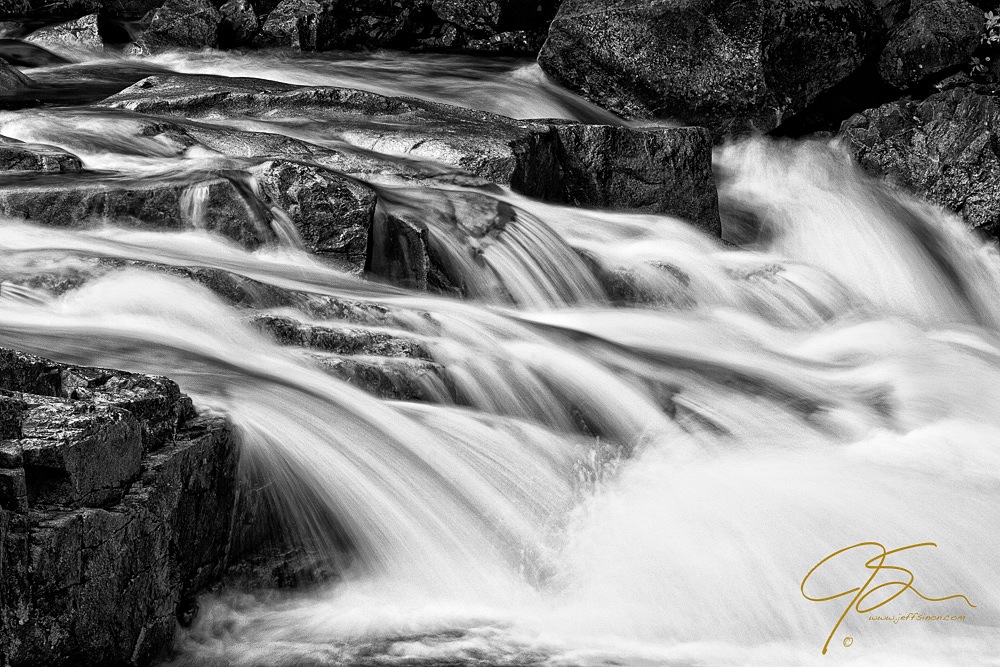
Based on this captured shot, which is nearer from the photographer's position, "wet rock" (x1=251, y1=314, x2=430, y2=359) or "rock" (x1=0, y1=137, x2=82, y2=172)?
"wet rock" (x1=251, y1=314, x2=430, y2=359)

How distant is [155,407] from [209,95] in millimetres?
6346

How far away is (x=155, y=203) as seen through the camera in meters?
6.56

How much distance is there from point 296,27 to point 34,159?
7.26 m

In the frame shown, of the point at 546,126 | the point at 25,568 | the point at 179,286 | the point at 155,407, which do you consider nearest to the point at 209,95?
the point at 546,126

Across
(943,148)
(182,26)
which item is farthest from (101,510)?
(182,26)

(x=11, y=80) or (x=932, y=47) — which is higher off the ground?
(x=932, y=47)

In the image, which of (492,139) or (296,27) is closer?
(492,139)

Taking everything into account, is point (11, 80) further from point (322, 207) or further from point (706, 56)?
point (706, 56)

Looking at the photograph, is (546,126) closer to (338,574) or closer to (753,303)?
(753,303)

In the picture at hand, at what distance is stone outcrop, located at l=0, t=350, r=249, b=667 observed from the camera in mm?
3127

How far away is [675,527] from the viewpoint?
4609 millimetres

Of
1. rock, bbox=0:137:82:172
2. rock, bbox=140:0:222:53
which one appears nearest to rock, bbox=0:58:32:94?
rock, bbox=140:0:222:53

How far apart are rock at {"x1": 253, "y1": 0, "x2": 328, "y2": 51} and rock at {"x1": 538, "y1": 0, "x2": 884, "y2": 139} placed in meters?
3.14
